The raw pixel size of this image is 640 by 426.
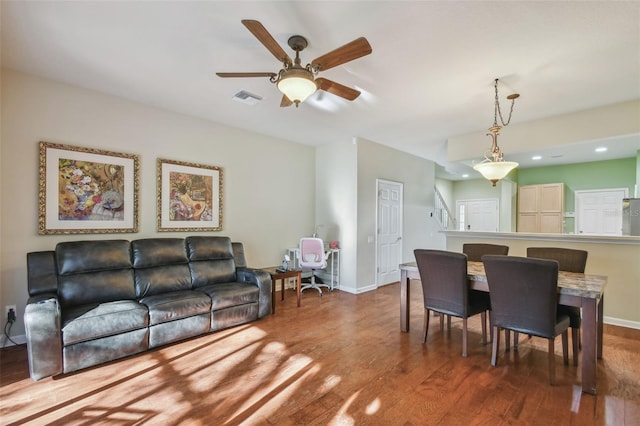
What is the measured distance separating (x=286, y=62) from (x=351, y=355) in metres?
2.62

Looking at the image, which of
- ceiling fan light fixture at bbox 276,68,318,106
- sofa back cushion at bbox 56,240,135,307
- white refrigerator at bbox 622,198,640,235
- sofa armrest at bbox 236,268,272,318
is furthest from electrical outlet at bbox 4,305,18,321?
white refrigerator at bbox 622,198,640,235

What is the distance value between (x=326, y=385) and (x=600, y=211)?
7.08m

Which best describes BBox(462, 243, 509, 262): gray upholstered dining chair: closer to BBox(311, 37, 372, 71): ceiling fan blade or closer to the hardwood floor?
the hardwood floor

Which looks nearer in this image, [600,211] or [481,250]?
[481,250]

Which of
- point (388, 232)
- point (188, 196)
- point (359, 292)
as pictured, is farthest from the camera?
point (388, 232)

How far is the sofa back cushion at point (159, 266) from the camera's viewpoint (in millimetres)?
3320

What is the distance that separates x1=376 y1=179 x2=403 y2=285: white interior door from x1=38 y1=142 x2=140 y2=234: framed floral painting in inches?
159

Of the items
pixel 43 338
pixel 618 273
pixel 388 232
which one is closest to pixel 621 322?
pixel 618 273

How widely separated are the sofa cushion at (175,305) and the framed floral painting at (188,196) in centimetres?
114

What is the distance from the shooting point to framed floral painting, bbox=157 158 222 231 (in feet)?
12.9

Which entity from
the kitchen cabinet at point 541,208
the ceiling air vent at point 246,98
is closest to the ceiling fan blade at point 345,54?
the ceiling air vent at point 246,98

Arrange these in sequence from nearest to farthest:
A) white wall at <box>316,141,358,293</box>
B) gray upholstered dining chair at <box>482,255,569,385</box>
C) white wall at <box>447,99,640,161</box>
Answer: gray upholstered dining chair at <box>482,255,569,385</box> → white wall at <box>447,99,640,161</box> → white wall at <box>316,141,358,293</box>

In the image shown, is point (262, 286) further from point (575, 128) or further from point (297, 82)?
point (575, 128)

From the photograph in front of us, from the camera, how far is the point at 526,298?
93.4 inches
